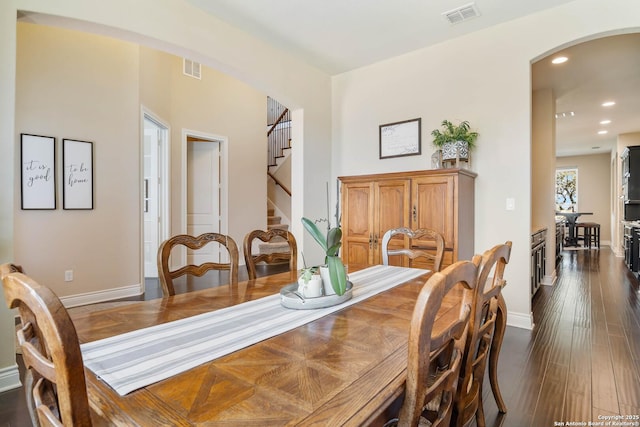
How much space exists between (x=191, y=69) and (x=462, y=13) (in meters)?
4.32

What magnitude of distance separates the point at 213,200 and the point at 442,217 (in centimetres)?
432

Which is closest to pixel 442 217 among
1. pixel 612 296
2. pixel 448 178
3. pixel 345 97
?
pixel 448 178

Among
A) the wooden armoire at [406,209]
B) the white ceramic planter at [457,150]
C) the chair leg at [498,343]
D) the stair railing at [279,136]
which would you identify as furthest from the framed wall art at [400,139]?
the stair railing at [279,136]

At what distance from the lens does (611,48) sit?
3.79 m

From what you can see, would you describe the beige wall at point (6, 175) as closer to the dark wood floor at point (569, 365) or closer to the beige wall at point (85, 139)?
the dark wood floor at point (569, 365)

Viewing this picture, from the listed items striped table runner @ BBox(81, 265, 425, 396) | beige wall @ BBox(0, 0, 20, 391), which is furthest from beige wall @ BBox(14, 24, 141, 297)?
striped table runner @ BBox(81, 265, 425, 396)

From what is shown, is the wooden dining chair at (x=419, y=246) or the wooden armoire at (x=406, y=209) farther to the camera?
the wooden armoire at (x=406, y=209)

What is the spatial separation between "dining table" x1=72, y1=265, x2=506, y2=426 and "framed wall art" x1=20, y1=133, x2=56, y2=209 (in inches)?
118

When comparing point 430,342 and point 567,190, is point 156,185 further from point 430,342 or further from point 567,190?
point 567,190

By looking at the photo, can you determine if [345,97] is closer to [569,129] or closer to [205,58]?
[205,58]

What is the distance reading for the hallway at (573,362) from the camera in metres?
1.83

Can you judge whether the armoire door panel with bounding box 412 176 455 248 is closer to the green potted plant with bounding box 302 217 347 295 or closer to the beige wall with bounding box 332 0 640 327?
the beige wall with bounding box 332 0 640 327

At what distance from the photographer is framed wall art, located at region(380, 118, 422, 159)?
381 cm

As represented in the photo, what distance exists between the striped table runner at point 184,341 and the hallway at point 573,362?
137cm
